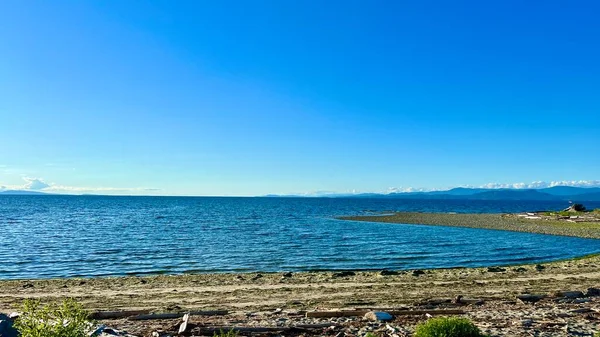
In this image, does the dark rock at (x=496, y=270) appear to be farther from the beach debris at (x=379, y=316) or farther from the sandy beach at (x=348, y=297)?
the beach debris at (x=379, y=316)

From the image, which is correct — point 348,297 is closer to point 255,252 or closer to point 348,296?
point 348,296

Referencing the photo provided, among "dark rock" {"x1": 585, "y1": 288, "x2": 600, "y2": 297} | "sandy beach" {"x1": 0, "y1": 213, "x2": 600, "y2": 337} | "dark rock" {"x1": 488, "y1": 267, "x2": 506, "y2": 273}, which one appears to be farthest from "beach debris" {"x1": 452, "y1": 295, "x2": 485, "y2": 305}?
"dark rock" {"x1": 488, "y1": 267, "x2": 506, "y2": 273}

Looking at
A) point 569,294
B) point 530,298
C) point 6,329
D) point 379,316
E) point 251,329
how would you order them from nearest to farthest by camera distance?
point 6,329
point 251,329
point 379,316
point 530,298
point 569,294

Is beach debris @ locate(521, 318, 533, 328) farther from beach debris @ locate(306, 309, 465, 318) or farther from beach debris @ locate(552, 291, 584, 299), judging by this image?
beach debris @ locate(552, 291, 584, 299)

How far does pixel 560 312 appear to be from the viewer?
49.6ft

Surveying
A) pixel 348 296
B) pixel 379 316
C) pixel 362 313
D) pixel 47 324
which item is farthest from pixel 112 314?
pixel 348 296

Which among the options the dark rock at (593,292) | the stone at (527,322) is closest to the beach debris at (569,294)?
the dark rock at (593,292)

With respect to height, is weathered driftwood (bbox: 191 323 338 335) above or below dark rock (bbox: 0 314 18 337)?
below

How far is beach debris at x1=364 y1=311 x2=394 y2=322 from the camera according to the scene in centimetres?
1424

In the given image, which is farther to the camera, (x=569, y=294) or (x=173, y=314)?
(x=569, y=294)

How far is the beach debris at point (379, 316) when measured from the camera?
560 inches

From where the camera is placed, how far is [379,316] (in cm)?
1438

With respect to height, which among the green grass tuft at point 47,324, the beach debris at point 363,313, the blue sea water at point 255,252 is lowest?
the blue sea water at point 255,252

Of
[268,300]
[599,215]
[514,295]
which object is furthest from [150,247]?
[599,215]
